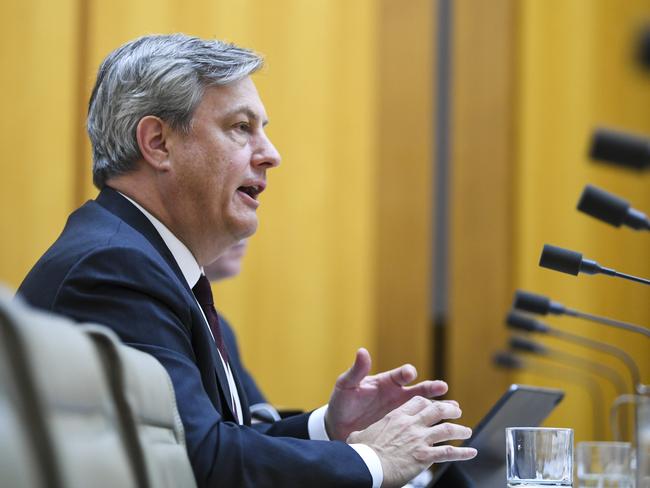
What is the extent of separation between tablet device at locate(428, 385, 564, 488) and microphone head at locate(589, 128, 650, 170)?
778mm

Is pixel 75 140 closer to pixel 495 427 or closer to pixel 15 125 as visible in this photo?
pixel 15 125

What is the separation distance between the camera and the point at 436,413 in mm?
1921

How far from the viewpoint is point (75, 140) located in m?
5.44

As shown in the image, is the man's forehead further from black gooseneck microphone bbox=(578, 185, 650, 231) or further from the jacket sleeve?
black gooseneck microphone bbox=(578, 185, 650, 231)

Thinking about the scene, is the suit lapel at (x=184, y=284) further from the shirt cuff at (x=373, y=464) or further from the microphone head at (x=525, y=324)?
the microphone head at (x=525, y=324)

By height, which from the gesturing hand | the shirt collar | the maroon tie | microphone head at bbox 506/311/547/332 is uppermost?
the shirt collar

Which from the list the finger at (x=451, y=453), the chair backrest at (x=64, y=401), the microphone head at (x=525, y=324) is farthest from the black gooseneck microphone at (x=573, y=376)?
the chair backrest at (x=64, y=401)

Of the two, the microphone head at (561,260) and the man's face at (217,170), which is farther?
the man's face at (217,170)

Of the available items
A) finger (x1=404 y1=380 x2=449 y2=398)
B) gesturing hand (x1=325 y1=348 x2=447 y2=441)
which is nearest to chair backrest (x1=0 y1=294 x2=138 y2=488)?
finger (x1=404 y1=380 x2=449 y2=398)

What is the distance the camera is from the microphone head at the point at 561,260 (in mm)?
2215

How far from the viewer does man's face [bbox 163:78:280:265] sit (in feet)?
7.74

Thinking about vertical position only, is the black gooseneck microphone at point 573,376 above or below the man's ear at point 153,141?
below

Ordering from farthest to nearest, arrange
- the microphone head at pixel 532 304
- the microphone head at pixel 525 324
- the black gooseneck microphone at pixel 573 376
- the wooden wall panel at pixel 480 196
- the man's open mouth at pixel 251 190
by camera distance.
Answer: the wooden wall panel at pixel 480 196 → the black gooseneck microphone at pixel 573 376 → the microphone head at pixel 525 324 → the microphone head at pixel 532 304 → the man's open mouth at pixel 251 190

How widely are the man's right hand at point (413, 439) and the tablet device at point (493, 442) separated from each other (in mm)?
227
